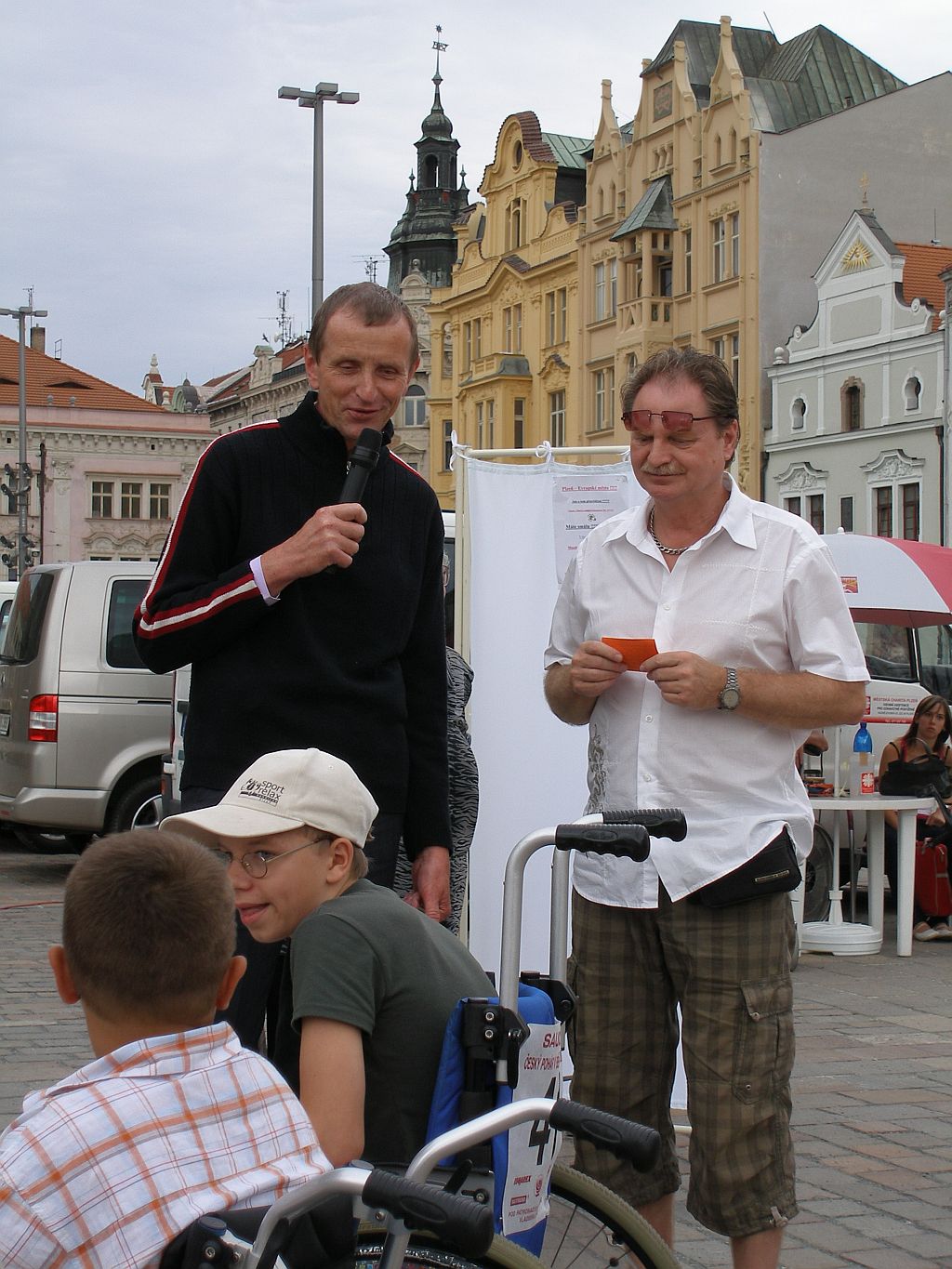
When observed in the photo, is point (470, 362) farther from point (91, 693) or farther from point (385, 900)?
point (385, 900)

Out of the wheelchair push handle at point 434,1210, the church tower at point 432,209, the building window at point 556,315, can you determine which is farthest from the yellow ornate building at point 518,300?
the wheelchair push handle at point 434,1210

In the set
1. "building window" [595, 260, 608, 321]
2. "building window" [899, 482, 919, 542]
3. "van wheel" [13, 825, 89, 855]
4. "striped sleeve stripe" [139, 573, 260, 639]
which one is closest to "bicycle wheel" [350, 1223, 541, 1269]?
"striped sleeve stripe" [139, 573, 260, 639]

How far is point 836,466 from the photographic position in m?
41.7

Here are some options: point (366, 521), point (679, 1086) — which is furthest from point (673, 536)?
point (679, 1086)

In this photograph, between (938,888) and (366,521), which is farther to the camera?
(938,888)

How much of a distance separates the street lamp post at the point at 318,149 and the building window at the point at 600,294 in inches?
1137

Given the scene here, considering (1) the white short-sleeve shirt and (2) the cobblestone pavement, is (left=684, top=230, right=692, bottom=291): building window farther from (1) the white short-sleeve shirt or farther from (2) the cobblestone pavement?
(1) the white short-sleeve shirt

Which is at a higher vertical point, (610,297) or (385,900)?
(610,297)

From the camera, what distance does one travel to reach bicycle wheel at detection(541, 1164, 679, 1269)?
2.76 m

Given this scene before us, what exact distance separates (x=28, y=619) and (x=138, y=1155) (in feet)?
36.4

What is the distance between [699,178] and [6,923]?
3925cm

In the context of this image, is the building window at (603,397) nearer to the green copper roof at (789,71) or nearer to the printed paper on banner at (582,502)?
the green copper roof at (789,71)

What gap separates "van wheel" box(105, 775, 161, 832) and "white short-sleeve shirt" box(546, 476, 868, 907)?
30.1 ft

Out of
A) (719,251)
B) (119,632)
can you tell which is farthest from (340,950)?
(719,251)
